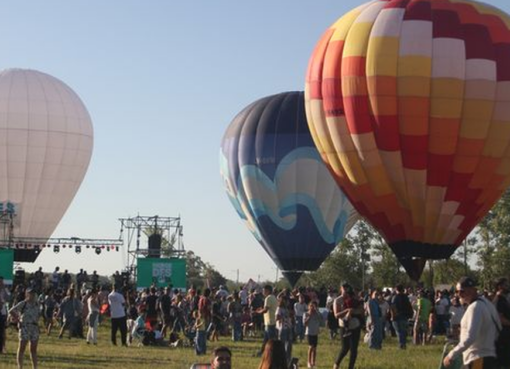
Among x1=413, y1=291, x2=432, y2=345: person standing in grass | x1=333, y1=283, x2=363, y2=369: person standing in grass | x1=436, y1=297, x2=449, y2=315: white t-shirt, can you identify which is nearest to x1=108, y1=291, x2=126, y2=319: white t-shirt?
x1=413, y1=291, x2=432, y2=345: person standing in grass

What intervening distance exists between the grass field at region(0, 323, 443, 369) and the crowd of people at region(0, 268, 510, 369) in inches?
15.4

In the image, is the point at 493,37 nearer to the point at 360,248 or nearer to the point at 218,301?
the point at 218,301

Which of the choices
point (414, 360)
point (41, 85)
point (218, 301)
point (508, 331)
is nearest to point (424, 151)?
point (218, 301)

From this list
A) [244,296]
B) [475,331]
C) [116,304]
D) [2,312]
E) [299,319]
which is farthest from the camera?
[244,296]

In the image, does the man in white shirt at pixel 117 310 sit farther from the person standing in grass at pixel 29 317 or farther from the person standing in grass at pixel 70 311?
the person standing in grass at pixel 29 317

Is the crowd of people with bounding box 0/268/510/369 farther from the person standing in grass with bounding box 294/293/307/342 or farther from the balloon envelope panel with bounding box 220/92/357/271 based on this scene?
the balloon envelope panel with bounding box 220/92/357/271

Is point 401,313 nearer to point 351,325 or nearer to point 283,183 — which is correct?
point 351,325

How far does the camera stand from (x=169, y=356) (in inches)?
829

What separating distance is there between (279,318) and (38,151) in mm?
33008

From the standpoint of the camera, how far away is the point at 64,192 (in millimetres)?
50531

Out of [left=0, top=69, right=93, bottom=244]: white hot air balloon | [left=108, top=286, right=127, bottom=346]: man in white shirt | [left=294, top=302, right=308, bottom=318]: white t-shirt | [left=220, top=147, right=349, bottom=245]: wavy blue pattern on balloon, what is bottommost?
[left=108, top=286, right=127, bottom=346]: man in white shirt

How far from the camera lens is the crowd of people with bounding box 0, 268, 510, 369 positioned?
11289mm

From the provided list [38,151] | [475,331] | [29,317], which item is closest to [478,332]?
[475,331]

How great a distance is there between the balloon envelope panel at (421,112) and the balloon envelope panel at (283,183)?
9.80 metres
